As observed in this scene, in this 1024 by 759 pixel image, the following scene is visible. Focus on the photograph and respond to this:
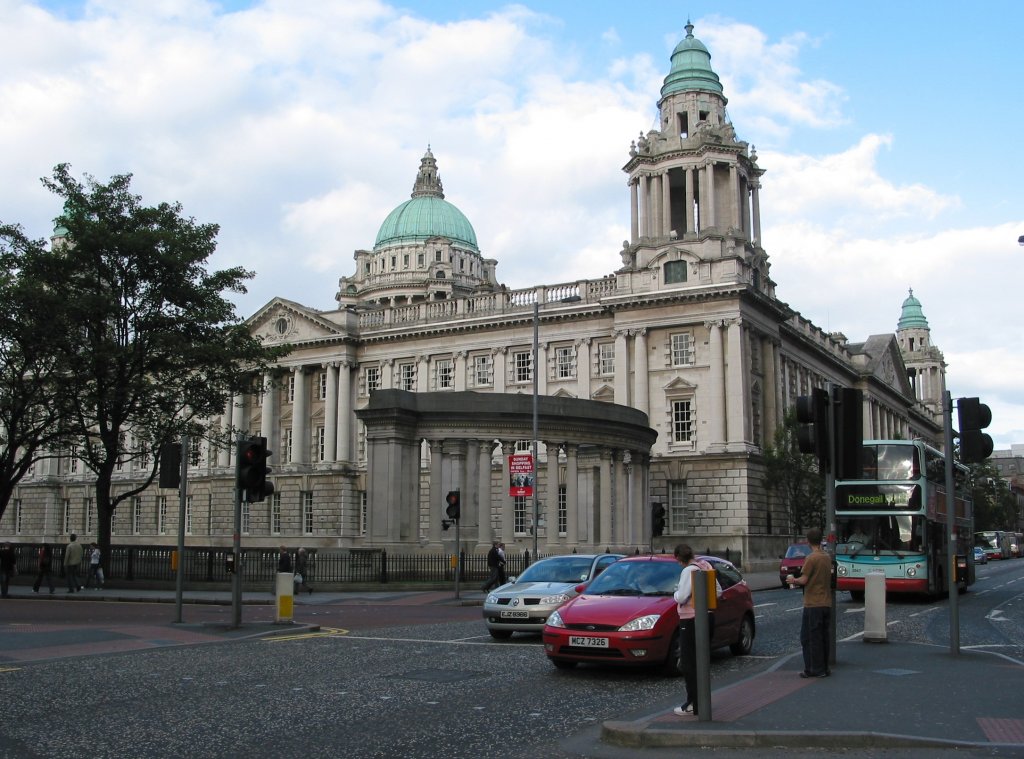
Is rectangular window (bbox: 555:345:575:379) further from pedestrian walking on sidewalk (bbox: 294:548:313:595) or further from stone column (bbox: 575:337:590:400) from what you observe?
pedestrian walking on sidewalk (bbox: 294:548:313:595)

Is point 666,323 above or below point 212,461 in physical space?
above

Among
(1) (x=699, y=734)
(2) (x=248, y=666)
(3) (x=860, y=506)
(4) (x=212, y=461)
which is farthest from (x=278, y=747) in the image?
(4) (x=212, y=461)

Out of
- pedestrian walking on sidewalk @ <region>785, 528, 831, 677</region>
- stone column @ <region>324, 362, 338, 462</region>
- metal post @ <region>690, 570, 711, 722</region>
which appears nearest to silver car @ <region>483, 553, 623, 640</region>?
pedestrian walking on sidewalk @ <region>785, 528, 831, 677</region>

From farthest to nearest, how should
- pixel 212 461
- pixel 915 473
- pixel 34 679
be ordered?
pixel 212 461 < pixel 915 473 < pixel 34 679

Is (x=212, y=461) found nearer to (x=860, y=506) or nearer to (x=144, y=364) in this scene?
(x=144, y=364)

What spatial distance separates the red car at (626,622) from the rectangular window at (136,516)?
6799cm

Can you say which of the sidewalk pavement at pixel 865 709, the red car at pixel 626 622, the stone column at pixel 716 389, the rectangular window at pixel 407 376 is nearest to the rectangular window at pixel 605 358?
the stone column at pixel 716 389

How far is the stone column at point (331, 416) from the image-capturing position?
6931cm

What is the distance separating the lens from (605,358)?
62000mm

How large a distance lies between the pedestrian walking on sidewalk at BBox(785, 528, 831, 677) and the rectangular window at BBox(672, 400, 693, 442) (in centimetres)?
4554

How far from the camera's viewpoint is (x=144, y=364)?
36.9 metres

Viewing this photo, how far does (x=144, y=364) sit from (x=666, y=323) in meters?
30.8

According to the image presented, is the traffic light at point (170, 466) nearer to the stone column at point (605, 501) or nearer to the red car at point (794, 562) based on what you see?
the stone column at point (605, 501)

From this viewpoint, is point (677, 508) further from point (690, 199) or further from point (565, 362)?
point (690, 199)
